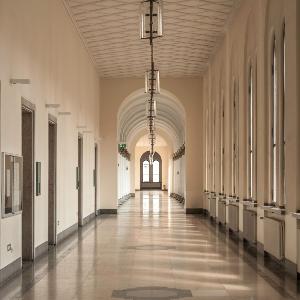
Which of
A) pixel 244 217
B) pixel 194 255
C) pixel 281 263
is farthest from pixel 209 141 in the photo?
pixel 281 263

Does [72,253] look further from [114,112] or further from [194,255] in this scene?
[114,112]

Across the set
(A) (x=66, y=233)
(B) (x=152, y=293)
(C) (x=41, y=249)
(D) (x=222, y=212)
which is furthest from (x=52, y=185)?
(D) (x=222, y=212)

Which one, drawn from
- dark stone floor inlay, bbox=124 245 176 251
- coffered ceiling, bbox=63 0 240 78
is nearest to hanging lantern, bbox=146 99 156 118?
coffered ceiling, bbox=63 0 240 78

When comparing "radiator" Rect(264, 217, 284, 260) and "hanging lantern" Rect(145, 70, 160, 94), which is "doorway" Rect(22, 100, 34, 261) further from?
"hanging lantern" Rect(145, 70, 160, 94)

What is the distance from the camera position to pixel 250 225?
13.2m

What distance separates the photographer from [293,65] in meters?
9.41

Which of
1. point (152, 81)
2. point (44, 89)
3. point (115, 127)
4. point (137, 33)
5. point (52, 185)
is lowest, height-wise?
point (52, 185)

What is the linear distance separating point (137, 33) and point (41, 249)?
317 inches

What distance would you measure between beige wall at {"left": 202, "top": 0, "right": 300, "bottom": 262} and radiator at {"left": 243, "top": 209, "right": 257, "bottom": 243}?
1.11 feet

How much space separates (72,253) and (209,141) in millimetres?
12011

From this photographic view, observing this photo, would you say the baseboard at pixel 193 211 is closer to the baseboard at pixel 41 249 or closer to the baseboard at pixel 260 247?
the baseboard at pixel 260 247

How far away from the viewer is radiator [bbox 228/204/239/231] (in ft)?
51.1

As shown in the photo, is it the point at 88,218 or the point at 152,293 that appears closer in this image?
the point at 152,293

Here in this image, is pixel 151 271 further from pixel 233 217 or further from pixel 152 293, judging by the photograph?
pixel 233 217
